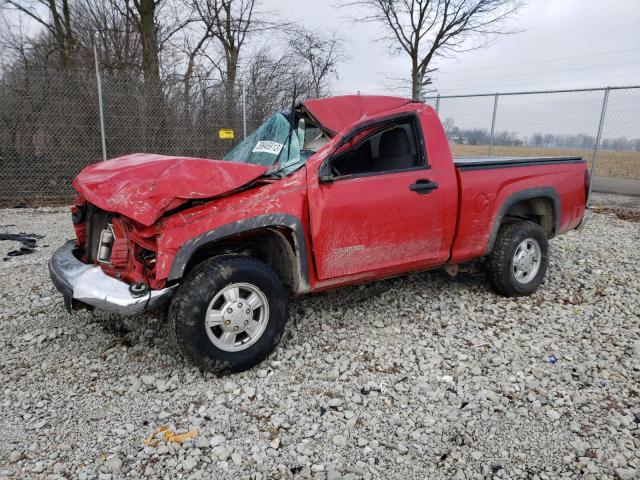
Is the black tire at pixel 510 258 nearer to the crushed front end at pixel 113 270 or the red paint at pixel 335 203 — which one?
the red paint at pixel 335 203

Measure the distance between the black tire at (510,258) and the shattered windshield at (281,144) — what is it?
81.7 inches

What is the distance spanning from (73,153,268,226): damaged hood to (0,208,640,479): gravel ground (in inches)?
46.1

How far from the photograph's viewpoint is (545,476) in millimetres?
2201

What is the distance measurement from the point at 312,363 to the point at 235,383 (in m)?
0.59

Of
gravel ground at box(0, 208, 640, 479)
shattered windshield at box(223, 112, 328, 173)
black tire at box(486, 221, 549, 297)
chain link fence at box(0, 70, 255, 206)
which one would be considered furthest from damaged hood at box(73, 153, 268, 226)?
chain link fence at box(0, 70, 255, 206)

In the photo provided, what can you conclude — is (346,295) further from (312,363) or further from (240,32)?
(240,32)

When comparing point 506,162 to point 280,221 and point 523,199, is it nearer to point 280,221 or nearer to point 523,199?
point 523,199

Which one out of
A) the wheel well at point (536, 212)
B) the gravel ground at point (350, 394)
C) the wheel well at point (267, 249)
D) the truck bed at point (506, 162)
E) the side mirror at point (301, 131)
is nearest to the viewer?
the gravel ground at point (350, 394)

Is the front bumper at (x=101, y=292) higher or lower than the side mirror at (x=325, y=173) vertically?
lower

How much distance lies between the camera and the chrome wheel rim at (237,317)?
9.48 feet

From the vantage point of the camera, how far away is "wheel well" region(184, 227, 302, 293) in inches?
122

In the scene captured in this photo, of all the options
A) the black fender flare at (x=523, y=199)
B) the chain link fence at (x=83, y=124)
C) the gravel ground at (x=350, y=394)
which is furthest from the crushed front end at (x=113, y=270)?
the chain link fence at (x=83, y=124)

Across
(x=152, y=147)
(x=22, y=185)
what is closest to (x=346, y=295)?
(x=152, y=147)

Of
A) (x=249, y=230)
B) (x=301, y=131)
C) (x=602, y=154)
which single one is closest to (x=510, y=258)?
(x=301, y=131)
